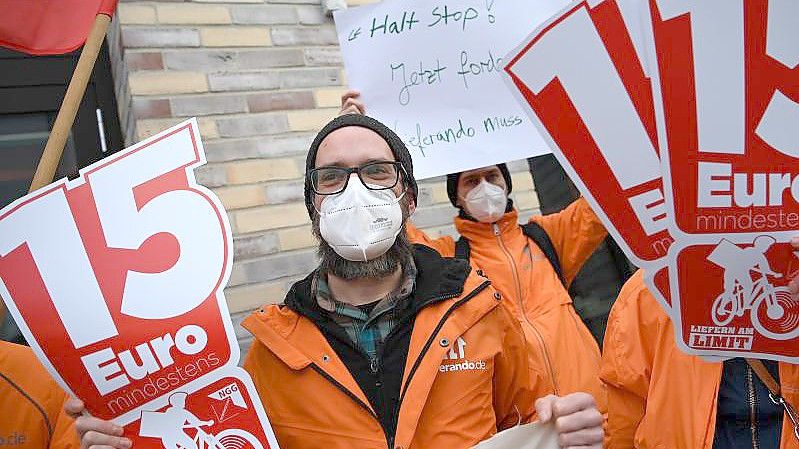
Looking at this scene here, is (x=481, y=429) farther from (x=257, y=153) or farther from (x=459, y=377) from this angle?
(x=257, y=153)

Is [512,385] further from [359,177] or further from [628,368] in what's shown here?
[359,177]

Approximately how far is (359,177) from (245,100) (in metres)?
1.60

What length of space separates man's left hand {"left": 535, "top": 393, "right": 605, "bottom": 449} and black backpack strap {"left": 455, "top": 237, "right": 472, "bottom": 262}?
1.29 metres

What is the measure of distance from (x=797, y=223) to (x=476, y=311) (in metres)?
0.75

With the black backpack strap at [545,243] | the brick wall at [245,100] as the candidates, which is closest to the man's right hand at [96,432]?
the brick wall at [245,100]

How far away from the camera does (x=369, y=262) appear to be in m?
1.81

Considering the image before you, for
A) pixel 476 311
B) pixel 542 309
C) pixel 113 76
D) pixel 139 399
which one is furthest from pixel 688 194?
pixel 113 76

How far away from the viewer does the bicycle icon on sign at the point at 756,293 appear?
3.95 ft

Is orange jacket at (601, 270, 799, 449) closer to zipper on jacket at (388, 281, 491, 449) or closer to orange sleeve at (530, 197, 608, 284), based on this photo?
zipper on jacket at (388, 281, 491, 449)

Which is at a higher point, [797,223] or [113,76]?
[113,76]

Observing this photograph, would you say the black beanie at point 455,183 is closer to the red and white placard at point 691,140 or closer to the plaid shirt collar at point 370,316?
the plaid shirt collar at point 370,316

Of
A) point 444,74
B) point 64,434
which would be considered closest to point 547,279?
point 444,74

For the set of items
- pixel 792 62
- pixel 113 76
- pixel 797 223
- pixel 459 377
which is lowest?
pixel 459 377

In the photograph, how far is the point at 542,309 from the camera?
2.58 meters
